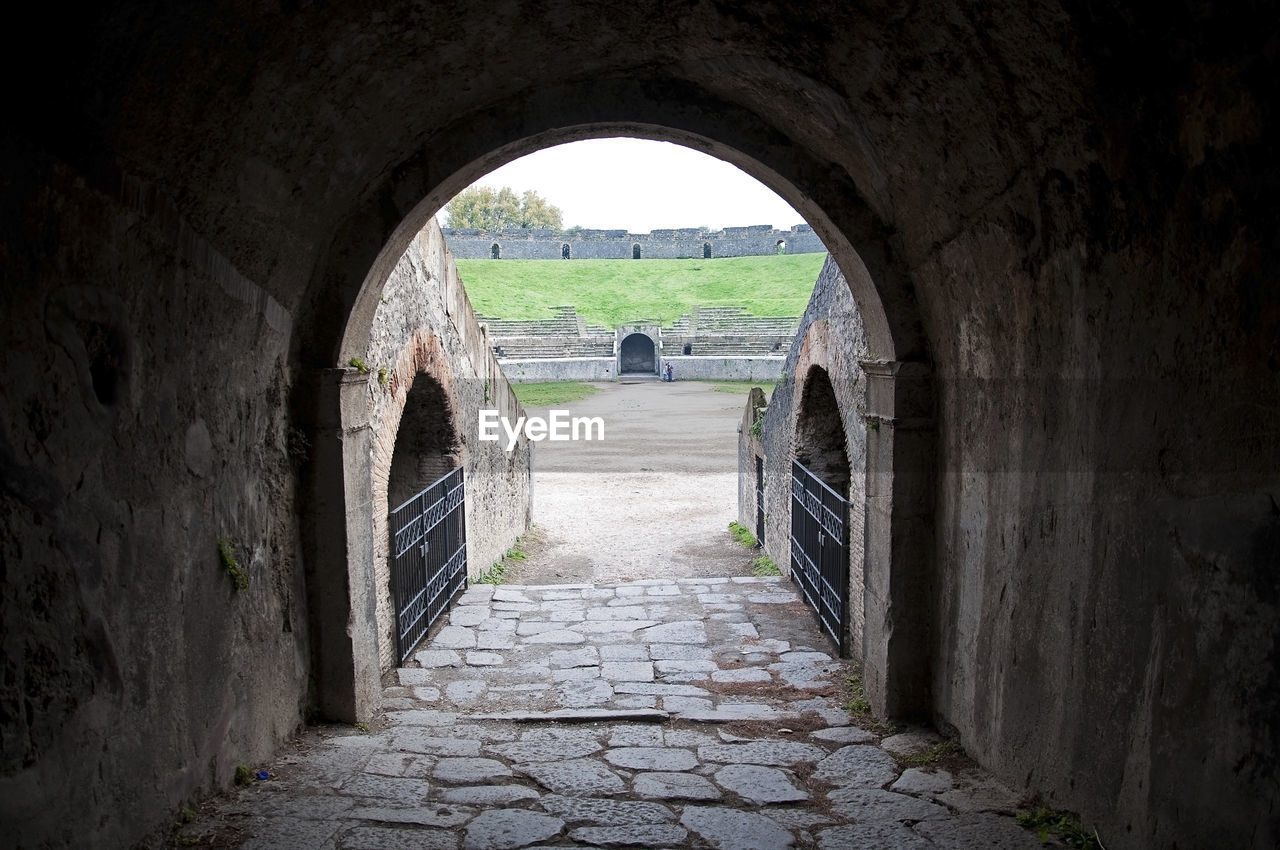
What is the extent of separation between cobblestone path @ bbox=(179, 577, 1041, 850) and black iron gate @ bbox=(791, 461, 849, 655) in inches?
11.9

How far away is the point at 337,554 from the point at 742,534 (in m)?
8.11

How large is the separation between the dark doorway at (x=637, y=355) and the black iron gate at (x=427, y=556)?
3113cm

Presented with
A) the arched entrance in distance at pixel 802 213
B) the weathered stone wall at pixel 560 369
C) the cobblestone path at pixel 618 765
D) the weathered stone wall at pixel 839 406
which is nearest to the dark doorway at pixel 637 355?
the weathered stone wall at pixel 560 369

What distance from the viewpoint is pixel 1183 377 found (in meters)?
2.60

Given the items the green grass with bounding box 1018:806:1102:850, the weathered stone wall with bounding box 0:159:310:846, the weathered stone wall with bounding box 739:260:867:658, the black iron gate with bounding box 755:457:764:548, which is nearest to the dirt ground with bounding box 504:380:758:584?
the black iron gate with bounding box 755:457:764:548

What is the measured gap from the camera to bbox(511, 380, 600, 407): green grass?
27031 mm

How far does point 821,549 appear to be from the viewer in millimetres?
7281

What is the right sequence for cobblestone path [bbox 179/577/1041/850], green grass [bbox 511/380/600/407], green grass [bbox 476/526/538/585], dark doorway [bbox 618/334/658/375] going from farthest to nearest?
dark doorway [bbox 618/334/658/375], green grass [bbox 511/380/600/407], green grass [bbox 476/526/538/585], cobblestone path [bbox 179/577/1041/850]

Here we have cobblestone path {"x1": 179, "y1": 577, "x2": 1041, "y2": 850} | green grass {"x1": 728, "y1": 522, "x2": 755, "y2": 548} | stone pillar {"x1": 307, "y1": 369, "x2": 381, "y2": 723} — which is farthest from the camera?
green grass {"x1": 728, "y1": 522, "x2": 755, "y2": 548}

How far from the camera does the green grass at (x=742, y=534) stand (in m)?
12.0

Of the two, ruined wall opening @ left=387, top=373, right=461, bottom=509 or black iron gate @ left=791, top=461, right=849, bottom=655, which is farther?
ruined wall opening @ left=387, top=373, right=461, bottom=509

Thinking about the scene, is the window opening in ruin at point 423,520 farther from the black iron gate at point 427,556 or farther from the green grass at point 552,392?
the green grass at point 552,392

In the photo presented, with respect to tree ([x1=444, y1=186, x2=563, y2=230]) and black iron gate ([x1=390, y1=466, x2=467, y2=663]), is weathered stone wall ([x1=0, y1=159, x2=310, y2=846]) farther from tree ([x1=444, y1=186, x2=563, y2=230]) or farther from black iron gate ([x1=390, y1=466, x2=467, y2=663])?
tree ([x1=444, y1=186, x2=563, y2=230])

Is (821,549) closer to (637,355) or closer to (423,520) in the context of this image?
(423,520)
